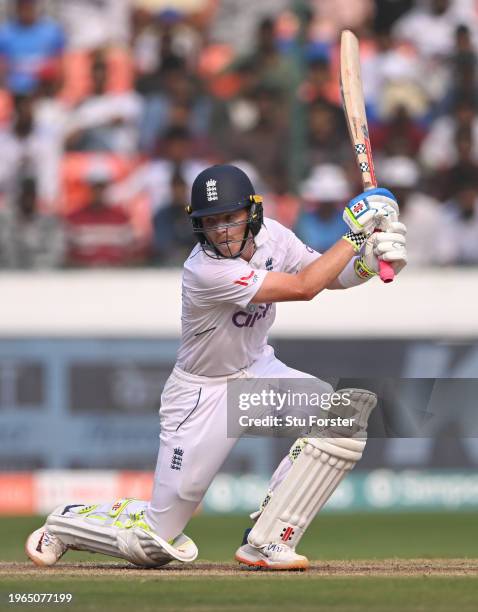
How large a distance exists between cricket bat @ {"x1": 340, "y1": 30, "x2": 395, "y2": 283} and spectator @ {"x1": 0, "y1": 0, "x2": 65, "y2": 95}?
5816 millimetres

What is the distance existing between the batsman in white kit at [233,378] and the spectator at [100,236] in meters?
4.82

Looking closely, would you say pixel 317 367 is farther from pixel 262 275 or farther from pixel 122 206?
pixel 262 275

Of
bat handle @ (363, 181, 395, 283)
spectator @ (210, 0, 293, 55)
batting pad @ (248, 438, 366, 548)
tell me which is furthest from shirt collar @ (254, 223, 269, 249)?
spectator @ (210, 0, 293, 55)

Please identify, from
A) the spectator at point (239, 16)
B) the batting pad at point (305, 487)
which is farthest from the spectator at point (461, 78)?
the batting pad at point (305, 487)

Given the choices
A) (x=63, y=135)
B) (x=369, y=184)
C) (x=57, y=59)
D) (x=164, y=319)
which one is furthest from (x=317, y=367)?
(x=369, y=184)

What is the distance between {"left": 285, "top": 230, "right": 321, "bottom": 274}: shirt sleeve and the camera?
6.41 m

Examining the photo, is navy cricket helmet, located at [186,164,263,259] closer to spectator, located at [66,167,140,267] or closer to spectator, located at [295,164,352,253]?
spectator, located at [295,164,352,253]

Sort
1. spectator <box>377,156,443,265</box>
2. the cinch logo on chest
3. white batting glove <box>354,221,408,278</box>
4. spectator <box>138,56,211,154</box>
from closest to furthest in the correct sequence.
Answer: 1. white batting glove <box>354,221,408,278</box>
2. the cinch logo on chest
3. spectator <box>377,156,443,265</box>
4. spectator <box>138,56,211,154</box>

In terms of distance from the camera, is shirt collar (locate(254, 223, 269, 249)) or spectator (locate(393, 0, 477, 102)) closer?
shirt collar (locate(254, 223, 269, 249))

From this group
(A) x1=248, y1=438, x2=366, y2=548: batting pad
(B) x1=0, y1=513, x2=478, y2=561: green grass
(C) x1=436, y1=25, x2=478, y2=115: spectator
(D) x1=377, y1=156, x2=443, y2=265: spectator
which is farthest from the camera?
(C) x1=436, y1=25, x2=478, y2=115: spectator

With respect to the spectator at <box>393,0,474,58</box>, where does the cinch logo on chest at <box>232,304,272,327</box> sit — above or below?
below

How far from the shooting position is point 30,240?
10984 mm

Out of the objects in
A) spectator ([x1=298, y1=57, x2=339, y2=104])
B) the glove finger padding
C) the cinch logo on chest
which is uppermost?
spectator ([x1=298, y1=57, x2=339, y2=104])

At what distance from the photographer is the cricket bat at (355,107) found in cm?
643
